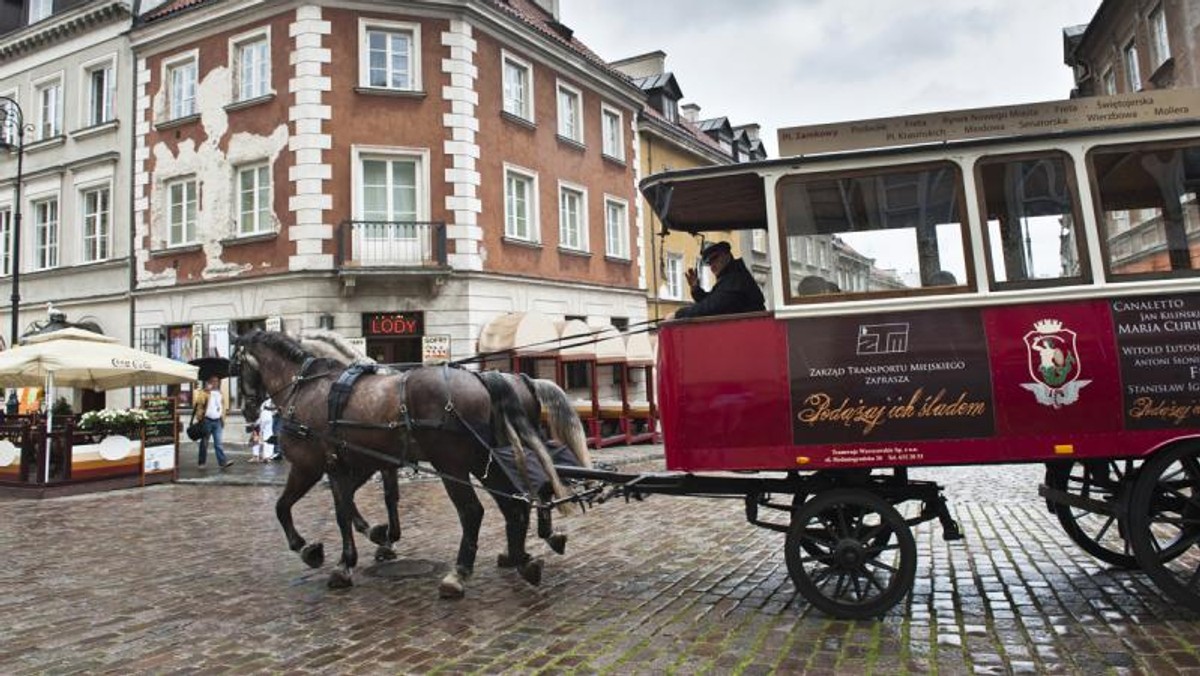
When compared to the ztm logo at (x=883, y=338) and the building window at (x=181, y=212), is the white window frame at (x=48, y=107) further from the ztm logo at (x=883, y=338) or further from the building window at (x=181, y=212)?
the ztm logo at (x=883, y=338)

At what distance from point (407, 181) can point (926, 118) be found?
1527cm

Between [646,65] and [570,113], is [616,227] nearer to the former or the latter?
[570,113]

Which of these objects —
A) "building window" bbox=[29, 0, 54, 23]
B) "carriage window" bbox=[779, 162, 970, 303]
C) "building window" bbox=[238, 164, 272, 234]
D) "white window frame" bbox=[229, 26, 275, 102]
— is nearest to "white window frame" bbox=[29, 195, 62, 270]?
"building window" bbox=[29, 0, 54, 23]

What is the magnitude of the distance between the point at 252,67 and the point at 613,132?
34.4 feet

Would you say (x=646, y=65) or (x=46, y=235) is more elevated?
(x=646, y=65)

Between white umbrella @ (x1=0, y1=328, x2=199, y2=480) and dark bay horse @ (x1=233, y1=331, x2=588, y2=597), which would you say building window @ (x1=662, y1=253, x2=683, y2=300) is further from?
dark bay horse @ (x1=233, y1=331, x2=588, y2=597)

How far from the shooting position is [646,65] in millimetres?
32469

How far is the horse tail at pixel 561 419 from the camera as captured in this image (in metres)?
6.20

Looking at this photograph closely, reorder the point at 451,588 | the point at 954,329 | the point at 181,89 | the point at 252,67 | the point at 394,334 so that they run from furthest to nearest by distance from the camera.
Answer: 1. the point at 181,89
2. the point at 252,67
3. the point at 394,334
4. the point at 451,588
5. the point at 954,329

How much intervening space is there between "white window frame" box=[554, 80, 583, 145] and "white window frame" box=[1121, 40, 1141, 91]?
54.0ft

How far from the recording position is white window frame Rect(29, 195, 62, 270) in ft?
74.3

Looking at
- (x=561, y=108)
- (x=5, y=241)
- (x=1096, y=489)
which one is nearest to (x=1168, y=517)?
(x=1096, y=489)

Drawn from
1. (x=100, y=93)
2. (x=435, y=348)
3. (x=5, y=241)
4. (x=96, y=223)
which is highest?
(x=100, y=93)

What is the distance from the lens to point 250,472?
572 inches
